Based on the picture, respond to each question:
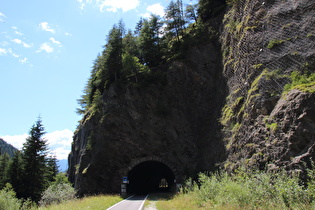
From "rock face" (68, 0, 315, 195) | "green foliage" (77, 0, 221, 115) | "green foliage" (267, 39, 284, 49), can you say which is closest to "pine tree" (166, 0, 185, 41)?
"green foliage" (77, 0, 221, 115)

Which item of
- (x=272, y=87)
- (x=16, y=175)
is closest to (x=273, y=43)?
(x=272, y=87)

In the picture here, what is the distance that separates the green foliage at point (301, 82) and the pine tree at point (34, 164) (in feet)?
101

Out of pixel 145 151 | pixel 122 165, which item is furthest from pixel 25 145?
pixel 145 151

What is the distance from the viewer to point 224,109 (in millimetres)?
22828

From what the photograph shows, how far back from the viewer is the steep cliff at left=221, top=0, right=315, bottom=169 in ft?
40.8

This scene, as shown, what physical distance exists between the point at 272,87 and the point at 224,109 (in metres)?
7.51

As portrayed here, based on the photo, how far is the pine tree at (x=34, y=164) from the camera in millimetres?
29578

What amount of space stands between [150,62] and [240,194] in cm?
2774

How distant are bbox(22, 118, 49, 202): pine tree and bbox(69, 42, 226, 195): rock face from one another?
5.53 meters

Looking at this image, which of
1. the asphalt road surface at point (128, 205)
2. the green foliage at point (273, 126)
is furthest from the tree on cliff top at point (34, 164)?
the green foliage at point (273, 126)

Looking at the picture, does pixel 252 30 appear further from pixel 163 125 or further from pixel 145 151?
pixel 145 151

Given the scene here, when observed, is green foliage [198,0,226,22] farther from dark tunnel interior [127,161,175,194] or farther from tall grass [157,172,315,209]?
tall grass [157,172,315,209]

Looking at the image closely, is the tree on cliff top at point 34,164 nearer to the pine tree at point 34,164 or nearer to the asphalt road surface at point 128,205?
the pine tree at point 34,164

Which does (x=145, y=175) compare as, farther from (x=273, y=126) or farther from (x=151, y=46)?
(x=273, y=126)
